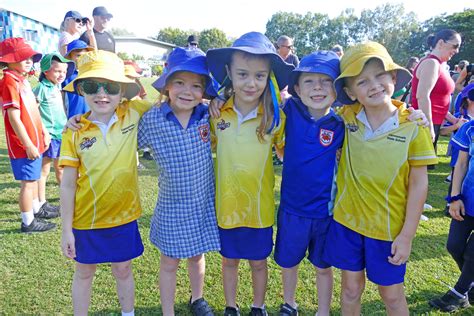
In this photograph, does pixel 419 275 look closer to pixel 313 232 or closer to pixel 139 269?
pixel 313 232

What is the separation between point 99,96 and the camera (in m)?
1.98

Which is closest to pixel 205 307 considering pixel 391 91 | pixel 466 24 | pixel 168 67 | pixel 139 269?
pixel 139 269

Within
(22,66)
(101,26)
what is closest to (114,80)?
(22,66)

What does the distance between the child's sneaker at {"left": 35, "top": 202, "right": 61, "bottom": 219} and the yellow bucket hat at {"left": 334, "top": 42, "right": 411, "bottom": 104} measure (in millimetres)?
3604

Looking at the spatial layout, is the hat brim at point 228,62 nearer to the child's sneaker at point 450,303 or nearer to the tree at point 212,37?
the child's sneaker at point 450,303

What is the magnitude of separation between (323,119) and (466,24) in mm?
47998

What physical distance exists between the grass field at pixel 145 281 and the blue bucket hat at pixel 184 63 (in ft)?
5.55

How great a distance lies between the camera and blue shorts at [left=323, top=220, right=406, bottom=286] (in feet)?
6.44

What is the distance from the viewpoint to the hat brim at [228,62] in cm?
209

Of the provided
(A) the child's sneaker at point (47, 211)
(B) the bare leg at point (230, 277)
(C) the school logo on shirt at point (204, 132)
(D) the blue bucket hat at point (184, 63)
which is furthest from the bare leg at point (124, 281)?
(A) the child's sneaker at point (47, 211)

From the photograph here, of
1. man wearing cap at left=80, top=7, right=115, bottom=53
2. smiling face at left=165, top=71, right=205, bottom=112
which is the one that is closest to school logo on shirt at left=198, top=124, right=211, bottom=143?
smiling face at left=165, top=71, right=205, bottom=112

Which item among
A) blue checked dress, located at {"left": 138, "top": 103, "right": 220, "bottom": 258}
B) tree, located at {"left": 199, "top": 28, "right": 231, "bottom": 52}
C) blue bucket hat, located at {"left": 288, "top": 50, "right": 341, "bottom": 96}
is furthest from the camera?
tree, located at {"left": 199, "top": 28, "right": 231, "bottom": 52}

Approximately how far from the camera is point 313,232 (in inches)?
88.2

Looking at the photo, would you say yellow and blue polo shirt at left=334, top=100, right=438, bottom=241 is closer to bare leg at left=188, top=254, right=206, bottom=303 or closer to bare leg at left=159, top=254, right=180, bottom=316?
bare leg at left=188, top=254, right=206, bottom=303
